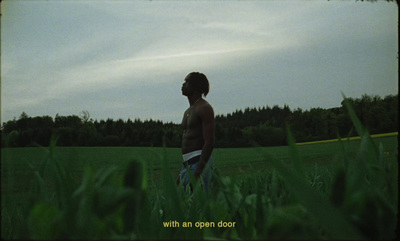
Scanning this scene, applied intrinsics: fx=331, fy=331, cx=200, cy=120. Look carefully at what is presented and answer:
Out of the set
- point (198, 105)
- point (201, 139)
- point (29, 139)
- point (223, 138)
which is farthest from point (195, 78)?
point (223, 138)

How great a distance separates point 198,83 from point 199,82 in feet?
0.11

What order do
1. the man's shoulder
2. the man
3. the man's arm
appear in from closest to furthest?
the man's arm → the man → the man's shoulder

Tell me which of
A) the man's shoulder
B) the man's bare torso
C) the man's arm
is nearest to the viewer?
the man's arm

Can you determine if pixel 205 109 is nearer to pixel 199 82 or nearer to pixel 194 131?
pixel 194 131

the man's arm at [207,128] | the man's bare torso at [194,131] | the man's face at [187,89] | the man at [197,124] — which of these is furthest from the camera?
the man's face at [187,89]

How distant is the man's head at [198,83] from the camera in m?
6.14

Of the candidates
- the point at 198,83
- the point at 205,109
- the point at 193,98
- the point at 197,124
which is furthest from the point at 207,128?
the point at 198,83

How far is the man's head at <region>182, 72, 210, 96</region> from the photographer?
6141mm

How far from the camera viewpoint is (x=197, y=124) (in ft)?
18.7

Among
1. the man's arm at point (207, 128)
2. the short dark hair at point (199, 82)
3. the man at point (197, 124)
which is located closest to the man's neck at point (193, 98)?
the man at point (197, 124)

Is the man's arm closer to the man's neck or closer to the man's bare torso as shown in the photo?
the man's bare torso

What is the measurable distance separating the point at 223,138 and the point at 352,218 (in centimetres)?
6634

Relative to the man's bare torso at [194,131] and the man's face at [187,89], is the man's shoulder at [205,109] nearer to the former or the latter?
the man's bare torso at [194,131]

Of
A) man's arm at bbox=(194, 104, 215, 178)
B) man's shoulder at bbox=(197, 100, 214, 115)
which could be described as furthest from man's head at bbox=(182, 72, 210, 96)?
man's arm at bbox=(194, 104, 215, 178)
